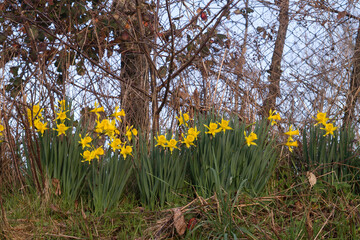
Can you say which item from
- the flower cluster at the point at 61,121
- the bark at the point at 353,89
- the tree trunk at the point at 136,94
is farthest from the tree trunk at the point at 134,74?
the bark at the point at 353,89

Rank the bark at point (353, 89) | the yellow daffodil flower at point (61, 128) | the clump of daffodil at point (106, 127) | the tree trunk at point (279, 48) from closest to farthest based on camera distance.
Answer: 1. the clump of daffodil at point (106, 127)
2. the yellow daffodil flower at point (61, 128)
3. the bark at point (353, 89)
4. the tree trunk at point (279, 48)

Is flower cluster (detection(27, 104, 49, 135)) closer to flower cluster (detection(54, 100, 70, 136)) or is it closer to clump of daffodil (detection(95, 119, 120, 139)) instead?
flower cluster (detection(54, 100, 70, 136))

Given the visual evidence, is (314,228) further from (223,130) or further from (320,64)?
(320,64)

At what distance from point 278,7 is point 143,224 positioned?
9.71ft

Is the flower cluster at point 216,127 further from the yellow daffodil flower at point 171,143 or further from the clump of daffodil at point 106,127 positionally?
the clump of daffodil at point 106,127

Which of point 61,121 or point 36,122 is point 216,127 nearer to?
point 61,121

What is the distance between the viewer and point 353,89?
12.3ft

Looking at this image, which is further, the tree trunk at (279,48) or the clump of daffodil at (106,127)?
the tree trunk at (279,48)

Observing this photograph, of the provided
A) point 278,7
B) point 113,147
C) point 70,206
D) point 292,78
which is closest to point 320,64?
point 292,78

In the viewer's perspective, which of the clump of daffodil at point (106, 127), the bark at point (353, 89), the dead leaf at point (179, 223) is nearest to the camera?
the dead leaf at point (179, 223)

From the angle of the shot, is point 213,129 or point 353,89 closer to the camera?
point 213,129

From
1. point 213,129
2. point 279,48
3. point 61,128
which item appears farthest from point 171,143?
point 279,48

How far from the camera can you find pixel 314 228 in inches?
88.4

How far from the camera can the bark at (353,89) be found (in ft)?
12.0
